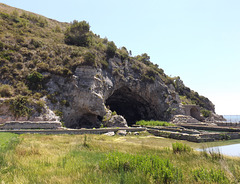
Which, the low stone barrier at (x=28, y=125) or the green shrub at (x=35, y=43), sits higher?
the green shrub at (x=35, y=43)

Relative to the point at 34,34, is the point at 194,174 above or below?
A: below

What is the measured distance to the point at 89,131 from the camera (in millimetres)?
22328

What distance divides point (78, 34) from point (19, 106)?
30.8 m

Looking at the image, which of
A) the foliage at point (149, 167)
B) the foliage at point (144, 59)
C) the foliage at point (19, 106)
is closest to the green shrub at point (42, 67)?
the foliage at point (19, 106)

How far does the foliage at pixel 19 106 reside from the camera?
76.7ft

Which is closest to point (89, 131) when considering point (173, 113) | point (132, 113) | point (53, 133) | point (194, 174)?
point (53, 133)

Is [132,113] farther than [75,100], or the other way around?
[132,113]

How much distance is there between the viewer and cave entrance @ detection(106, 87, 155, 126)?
50.8 meters

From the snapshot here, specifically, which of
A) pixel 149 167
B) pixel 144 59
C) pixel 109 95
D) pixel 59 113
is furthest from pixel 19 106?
pixel 144 59

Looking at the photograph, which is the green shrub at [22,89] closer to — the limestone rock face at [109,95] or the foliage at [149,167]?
the limestone rock face at [109,95]

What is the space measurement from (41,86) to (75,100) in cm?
718

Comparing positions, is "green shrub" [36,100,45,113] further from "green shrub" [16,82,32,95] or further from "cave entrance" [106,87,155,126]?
"cave entrance" [106,87,155,126]

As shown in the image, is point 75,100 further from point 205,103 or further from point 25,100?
point 205,103

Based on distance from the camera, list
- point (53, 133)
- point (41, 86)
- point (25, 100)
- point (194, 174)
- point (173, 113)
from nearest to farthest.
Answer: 1. point (194, 174)
2. point (53, 133)
3. point (25, 100)
4. point (41, 86)
5. point (173, 113)
